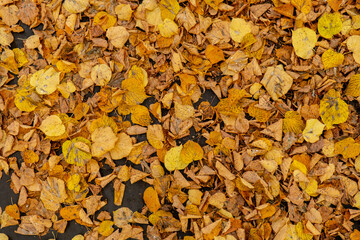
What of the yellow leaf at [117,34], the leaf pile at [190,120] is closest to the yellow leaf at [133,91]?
the leaf pile at [190,120]

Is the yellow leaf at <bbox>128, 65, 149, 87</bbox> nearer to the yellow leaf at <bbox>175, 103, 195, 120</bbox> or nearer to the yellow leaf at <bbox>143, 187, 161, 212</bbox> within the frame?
the yellow leaf at <bbox>175, 103, 195, 120</bbox>

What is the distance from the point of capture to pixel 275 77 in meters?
0.85

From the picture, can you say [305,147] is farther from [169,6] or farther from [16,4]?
[16,4]

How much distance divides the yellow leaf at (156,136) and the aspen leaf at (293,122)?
0.35 m

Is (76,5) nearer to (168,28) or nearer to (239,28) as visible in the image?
(168,28)

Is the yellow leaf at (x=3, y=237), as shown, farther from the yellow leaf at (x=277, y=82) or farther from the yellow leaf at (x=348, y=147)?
the yellow leaf at (x=348, y=147)

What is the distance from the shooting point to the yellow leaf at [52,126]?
87cm

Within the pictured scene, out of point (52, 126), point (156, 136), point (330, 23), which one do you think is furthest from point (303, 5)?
point (52, 126)

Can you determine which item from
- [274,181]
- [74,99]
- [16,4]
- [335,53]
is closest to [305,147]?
[274,181]

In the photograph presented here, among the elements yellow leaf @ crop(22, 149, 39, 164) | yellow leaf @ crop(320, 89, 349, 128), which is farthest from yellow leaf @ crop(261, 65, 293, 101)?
yellow leaf @ crop(22, 149, 39, 164)

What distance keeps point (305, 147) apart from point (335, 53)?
28 centimetres

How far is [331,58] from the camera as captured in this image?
854 millimetres

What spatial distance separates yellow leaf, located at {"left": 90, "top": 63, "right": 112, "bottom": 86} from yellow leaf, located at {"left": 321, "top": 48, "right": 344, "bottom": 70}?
0.61 metres

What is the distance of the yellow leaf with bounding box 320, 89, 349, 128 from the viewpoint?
2.76 feet
